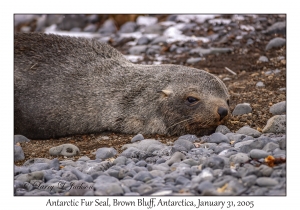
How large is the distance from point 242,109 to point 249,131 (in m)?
1.17

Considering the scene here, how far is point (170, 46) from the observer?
1317 centimetres

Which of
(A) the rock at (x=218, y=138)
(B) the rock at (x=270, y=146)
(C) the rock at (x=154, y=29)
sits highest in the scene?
(C) the rock at (x=154, y=29)

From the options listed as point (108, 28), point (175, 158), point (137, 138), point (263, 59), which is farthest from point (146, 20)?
point (175, 158)

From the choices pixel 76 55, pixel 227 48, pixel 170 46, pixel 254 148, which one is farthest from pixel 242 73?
pixel 254 148

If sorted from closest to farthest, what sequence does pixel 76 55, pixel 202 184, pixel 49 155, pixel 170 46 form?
pixel 202 184 < pixel 49 155 < pixel 76 55 < pixel 170 46

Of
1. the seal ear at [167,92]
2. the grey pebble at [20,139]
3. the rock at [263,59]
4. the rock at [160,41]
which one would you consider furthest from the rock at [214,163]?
the rock at [160,41]

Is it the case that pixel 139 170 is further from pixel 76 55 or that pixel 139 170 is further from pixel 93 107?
pixel 76 55

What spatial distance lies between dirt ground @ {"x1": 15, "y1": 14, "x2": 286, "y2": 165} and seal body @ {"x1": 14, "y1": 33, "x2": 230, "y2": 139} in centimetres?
21

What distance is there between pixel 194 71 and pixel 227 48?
4445 millimetres

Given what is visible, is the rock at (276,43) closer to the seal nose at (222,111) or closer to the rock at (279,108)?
the rock at (279,108)

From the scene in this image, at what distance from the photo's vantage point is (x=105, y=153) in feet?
22.8

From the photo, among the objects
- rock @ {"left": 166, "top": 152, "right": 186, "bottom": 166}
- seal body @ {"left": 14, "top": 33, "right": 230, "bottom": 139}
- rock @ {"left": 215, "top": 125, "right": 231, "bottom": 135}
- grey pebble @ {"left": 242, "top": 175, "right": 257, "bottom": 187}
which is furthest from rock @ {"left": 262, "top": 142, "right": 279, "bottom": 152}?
seal body @ {"left": 14, "top": 33, "right": 230, "bottom": 139}

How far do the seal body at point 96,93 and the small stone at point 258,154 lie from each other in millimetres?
1840

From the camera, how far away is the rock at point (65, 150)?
23.8 feet
